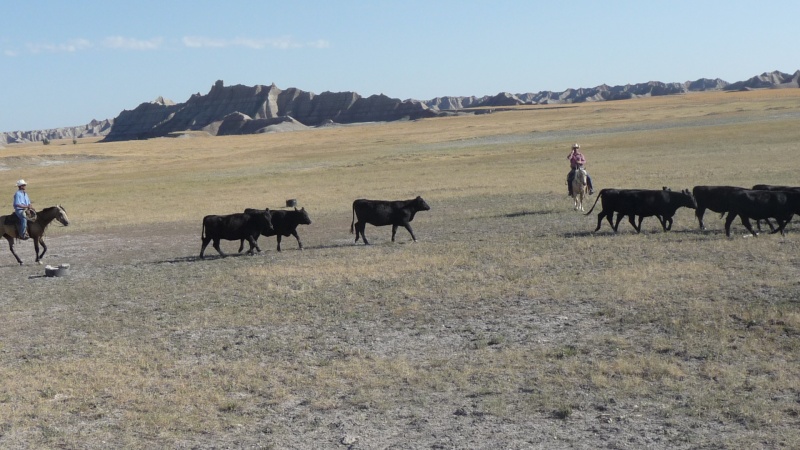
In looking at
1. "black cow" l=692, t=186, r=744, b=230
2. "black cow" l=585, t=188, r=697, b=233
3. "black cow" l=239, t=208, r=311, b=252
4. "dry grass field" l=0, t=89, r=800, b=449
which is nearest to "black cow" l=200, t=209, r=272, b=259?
"black cow" l=239, t=208, r=311, b=252

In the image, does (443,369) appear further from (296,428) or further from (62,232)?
→ (62,232)

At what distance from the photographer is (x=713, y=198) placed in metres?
18.2

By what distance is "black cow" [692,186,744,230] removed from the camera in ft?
58.2

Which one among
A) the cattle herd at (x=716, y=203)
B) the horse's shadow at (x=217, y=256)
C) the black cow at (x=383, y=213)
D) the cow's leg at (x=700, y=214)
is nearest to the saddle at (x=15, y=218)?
the horse's shadow at (x=217, y=256)

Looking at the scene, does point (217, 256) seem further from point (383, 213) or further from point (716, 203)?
point (716, 203)

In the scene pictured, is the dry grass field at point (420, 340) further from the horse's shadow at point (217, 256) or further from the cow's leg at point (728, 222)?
the cow's leg at point (728, 222)

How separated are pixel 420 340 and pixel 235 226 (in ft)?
30.1

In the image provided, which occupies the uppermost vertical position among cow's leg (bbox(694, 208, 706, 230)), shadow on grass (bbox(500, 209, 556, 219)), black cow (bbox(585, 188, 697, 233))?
black cow (bbox(585, 188, 697, 233))

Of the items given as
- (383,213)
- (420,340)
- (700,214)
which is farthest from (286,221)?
(700,214)

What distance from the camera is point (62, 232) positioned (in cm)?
2702

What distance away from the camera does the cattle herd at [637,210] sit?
55.5 ft

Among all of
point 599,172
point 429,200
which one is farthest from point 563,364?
point 599,172

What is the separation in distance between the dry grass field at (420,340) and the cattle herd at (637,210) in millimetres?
540

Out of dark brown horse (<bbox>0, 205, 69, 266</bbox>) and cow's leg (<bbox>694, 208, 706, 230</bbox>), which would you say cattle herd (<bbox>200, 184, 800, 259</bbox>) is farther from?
dark brown horse (<bbox>0, 205, 69, 266</bbox>)
